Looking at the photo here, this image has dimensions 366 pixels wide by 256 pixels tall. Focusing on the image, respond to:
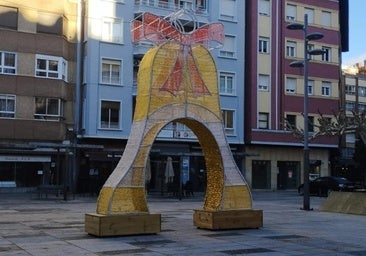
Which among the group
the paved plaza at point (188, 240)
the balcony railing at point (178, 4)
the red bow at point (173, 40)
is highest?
the balcony railing at point (178, 4)

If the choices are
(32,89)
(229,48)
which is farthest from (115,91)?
(229,48)

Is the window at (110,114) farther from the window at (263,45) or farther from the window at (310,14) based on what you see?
the window at (310,14)

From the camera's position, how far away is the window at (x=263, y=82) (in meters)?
49.9

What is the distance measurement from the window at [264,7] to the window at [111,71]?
47.3 feet

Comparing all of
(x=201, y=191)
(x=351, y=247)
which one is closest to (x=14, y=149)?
Result: (x=201, y=191)

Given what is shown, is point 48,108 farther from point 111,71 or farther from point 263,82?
point 263,82

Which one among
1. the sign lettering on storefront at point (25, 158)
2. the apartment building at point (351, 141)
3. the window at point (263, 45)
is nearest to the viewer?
the sign lettering on storefront at point (25, 158)

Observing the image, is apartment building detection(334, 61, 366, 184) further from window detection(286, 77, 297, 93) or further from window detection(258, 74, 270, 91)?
window detection(258, 74, 270, 91)

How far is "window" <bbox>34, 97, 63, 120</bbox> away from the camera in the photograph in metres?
40.1

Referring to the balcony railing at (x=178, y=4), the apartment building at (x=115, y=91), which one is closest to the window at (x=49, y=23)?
the apartment building at (x=115, y=91)

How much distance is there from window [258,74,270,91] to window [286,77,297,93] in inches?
81.9

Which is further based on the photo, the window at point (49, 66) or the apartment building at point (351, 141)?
the apartment building at point (351, 141)

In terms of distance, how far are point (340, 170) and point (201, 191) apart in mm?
18644

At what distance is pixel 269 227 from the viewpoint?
17203 millimetres
